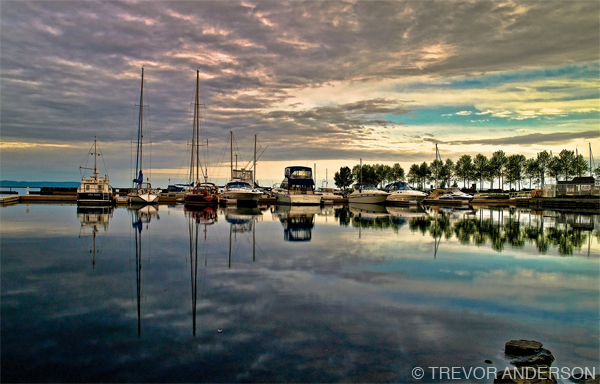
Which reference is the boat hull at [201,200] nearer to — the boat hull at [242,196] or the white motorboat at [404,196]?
the boat hull at [242,196]

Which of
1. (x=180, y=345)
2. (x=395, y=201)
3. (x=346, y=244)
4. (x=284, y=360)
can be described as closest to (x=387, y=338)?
(x=284, y=360)

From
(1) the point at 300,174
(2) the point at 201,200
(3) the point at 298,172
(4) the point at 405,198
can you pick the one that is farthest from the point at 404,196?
(2) the point at 201,200

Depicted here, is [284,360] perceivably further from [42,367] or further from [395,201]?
[395,201]

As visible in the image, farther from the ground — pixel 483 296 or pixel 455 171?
pixel 455 171

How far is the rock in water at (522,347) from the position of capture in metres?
7.63

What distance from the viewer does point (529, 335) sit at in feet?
28.6

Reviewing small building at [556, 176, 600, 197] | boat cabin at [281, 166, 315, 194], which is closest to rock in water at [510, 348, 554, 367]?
boat cabin at [281, 166, 315, 194]

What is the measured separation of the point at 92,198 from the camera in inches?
2291

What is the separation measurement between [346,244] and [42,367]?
16814 millimetres

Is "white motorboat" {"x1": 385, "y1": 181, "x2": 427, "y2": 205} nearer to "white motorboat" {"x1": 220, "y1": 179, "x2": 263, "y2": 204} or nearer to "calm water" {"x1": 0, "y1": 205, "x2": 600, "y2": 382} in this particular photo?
"white motorboat" {"x1": 220, "y1": 179, "x2": 263, "y2": 204}

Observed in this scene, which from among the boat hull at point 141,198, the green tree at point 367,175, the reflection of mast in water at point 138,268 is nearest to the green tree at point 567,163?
the green tree at point 367,175

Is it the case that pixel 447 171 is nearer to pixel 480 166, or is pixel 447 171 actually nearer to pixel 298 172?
pixel 480 166

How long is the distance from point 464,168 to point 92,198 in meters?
99.6

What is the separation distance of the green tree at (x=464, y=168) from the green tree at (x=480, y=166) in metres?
1.34
